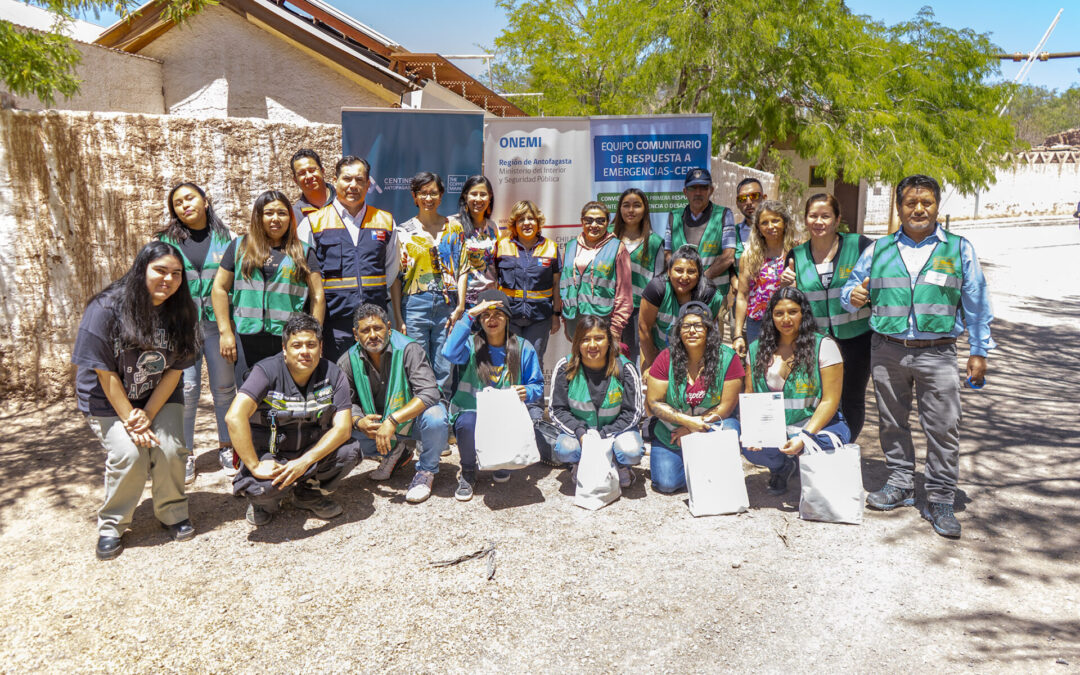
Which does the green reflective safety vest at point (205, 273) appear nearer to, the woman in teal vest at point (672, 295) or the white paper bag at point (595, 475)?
the white paper bag at point (595, 475)

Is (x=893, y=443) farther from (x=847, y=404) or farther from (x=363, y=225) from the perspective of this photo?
(x=363, y=225)

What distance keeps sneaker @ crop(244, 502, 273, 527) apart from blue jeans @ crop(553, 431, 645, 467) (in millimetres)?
1678

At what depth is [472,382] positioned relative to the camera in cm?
453

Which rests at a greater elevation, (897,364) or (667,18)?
(667,18)

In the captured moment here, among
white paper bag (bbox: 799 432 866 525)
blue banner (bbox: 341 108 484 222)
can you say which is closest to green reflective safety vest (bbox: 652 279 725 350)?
white paper bag (bbox: 799 432 866 525)

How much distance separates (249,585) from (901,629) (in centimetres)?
284

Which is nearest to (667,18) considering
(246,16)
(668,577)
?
(246,16)

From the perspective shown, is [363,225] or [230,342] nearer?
[230,342]

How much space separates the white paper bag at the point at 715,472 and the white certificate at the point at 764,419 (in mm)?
102

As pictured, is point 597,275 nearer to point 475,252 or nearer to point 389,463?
point 475,252

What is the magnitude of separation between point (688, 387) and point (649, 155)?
92.4 inches

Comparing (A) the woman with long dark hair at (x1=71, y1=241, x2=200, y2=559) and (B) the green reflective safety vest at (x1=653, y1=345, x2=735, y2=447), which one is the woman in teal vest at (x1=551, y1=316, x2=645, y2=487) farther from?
(A) the woman with long dark hair at (x1=71, y1=241, x2=200, y2=559)

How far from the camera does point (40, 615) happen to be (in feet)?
10.3

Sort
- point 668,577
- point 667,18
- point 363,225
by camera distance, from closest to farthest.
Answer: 1. point 668,577
2. point 363,225
3. point 667,18
